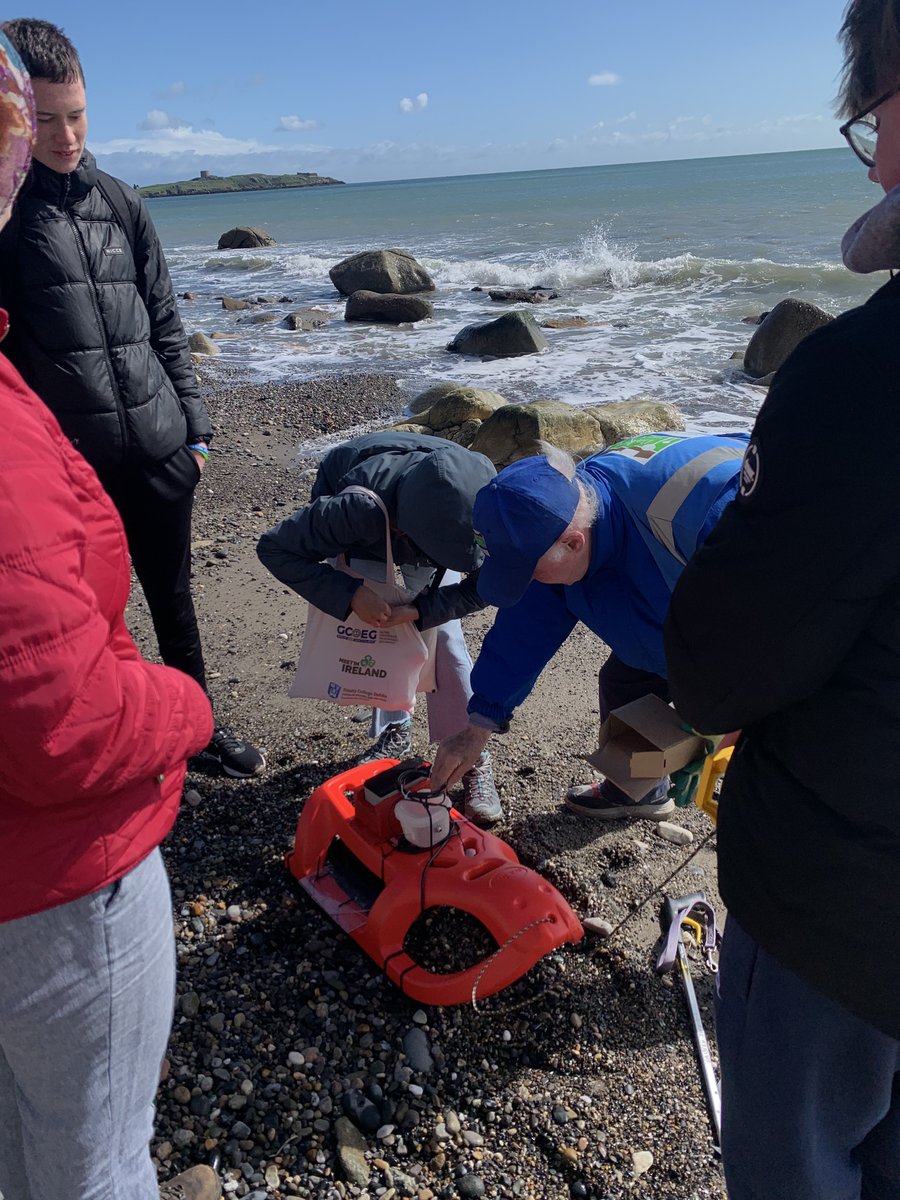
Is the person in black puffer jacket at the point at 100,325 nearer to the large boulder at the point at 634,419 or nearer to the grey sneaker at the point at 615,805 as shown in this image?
the grey sneaker at the point at 615,805

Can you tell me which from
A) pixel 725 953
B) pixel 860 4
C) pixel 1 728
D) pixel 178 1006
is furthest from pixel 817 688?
pixel 178 1006

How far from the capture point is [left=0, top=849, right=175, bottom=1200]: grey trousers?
1.26 m

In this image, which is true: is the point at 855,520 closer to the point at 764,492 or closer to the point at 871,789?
the point at 764,492

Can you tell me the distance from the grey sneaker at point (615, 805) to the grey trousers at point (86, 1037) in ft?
7.36

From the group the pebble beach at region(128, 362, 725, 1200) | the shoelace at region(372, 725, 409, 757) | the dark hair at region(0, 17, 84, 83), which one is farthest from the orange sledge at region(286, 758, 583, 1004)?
the dark hair at region(0, 17, 84, 83)

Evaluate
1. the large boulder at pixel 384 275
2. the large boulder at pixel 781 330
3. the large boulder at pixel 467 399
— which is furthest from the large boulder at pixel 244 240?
the large boulder at pixel 467 399

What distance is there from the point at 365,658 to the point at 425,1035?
1.33 m

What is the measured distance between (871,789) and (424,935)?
190 centimetres

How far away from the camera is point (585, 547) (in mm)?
2395

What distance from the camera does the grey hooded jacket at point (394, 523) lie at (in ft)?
9.30

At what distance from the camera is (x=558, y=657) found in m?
4.77

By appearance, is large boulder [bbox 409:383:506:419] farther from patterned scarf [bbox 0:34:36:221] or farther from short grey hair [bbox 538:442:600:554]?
patterned scarf [bbox 0:34:36:221]

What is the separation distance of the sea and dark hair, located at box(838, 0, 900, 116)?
8803 millimetres

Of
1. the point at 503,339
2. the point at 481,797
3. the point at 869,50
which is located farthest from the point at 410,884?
the point at 503,339
